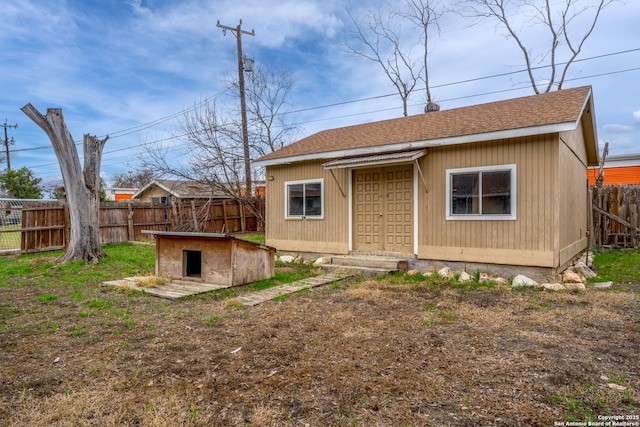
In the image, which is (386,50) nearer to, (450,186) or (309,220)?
(309,220)

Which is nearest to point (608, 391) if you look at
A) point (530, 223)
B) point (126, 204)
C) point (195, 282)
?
point (530, 223)

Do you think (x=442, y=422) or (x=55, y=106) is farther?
A: (x=55, y=106)

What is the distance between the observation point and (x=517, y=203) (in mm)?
6840

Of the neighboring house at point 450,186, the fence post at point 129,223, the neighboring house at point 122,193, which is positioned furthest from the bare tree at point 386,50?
the neighboring house at point 122,193

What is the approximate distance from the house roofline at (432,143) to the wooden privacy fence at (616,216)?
481cm

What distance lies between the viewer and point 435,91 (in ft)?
62.2

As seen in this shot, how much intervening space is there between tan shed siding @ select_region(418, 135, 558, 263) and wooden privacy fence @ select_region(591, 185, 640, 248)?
247 inches

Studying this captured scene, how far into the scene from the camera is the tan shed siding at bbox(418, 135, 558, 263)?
21.6 ft

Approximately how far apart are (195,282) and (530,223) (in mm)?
6010

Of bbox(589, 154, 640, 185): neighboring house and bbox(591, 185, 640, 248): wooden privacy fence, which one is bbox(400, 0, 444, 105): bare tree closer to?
bbox(589, 154, 640, 185): neighboring house

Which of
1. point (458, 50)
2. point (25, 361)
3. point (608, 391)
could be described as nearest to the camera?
point (608, 391)

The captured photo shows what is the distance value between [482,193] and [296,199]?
4.53 m

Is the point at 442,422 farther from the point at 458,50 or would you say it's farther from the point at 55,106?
the point at 458,50

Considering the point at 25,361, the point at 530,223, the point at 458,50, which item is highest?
the point at 458,50
